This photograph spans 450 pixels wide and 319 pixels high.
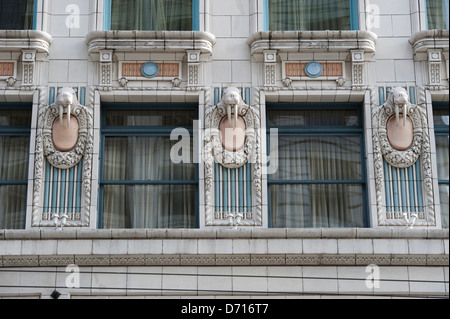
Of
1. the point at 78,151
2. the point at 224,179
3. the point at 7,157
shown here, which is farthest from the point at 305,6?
the point at 7,157

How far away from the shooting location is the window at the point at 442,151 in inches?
752

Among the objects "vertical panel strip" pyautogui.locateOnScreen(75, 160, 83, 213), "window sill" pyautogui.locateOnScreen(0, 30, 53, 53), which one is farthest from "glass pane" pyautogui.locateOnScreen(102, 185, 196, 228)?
"window sill" pyautogui.locateOnScreen(0, 30, 53, 53)

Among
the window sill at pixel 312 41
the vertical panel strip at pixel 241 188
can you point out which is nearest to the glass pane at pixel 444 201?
the window sill at pixel 312 41

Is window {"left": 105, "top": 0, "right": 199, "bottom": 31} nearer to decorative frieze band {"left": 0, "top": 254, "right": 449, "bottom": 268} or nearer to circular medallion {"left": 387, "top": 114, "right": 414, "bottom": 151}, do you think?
circular medallion {"left": 387, "top": 114, "right": 414, "bottom": 151}

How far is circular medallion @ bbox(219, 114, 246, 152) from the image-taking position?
18.9m

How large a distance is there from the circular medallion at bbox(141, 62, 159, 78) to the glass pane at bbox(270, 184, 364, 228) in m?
3.40

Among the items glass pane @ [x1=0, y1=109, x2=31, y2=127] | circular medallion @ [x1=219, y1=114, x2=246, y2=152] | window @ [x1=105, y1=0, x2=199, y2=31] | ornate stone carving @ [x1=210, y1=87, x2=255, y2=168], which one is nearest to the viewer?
ornate stone carving @ [x1=210, y1=87, x2=255, y2=168]

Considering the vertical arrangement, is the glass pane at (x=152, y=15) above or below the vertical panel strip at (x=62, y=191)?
above

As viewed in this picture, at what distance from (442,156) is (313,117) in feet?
9.16

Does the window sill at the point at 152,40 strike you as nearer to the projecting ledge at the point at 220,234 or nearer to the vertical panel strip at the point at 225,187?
the vertical panel strip at the point at 225,187

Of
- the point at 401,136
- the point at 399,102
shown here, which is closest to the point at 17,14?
the point at 399,102

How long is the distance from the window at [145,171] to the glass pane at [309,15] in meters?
2.72
